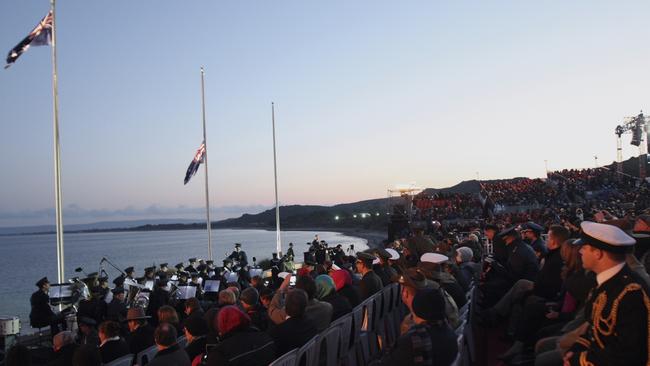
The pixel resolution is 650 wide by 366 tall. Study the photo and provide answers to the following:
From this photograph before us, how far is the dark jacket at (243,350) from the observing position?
4457 millimetres

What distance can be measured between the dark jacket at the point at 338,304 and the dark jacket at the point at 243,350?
1881 mm

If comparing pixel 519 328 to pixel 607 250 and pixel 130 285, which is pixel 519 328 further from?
pixel 130 285

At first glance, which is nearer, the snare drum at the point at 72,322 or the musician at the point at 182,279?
the snare drum at the point at 72,322

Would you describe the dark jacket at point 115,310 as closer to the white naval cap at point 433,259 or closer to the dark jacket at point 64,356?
the dark jacket at point 64,356

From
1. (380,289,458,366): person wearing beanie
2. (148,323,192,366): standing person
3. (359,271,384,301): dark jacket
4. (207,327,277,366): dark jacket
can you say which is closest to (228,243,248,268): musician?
(359,271,384,301): dark jacket

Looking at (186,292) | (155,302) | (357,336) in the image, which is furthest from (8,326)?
(357,336)

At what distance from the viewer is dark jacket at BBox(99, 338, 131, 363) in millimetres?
5844

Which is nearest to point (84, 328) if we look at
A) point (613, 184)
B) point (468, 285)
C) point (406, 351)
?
point (468, 285)

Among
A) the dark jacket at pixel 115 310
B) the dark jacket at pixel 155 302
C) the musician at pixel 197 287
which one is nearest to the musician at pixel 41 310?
the dark jacket at pixel 155 302

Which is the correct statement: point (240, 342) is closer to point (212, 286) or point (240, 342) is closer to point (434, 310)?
point (434, 310)

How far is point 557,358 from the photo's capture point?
4.53 metres

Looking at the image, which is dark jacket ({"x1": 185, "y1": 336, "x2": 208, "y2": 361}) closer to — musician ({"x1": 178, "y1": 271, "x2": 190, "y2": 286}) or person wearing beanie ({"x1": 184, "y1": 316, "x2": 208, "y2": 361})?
person wearing beanie ({"x1": 184, "y1": 316, "x2": 208, "y2": 361})

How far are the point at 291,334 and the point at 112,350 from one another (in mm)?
1916

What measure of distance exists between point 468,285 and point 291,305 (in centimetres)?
376
